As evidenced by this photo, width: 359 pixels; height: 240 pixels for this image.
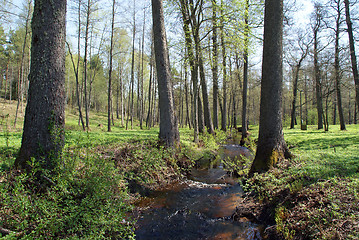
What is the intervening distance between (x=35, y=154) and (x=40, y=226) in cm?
173

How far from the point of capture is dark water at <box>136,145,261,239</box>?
13.6 feet

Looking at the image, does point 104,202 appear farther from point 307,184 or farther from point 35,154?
point 307,184

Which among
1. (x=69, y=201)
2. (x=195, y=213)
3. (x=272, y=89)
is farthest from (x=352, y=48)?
(x=69, y=201)

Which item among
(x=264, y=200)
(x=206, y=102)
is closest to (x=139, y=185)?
(x=264, y=200)

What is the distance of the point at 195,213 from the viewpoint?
5.03m

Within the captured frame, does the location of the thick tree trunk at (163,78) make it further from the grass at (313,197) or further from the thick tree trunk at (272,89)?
the grass at (313,197)

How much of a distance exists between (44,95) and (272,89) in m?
6.33

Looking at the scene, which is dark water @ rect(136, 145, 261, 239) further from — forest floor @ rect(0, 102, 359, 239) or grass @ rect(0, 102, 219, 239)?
grass @ rect(0, 102, 219, 239)

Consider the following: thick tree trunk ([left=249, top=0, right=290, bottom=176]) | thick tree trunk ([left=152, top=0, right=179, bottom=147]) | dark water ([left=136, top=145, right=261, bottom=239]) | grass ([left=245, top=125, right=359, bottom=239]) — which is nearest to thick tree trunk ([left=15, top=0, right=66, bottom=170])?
dark water ([left=136, top=145, right=261, bottom=239])

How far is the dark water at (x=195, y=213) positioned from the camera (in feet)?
13.6

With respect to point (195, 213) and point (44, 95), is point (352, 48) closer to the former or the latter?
point (195, 213)

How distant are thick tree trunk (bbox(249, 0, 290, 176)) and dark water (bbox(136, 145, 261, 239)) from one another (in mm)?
1419

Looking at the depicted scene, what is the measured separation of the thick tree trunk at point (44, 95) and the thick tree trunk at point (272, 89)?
568 cm

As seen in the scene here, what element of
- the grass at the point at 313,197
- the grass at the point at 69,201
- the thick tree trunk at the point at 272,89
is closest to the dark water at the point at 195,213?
the grass at the point at 69,201
